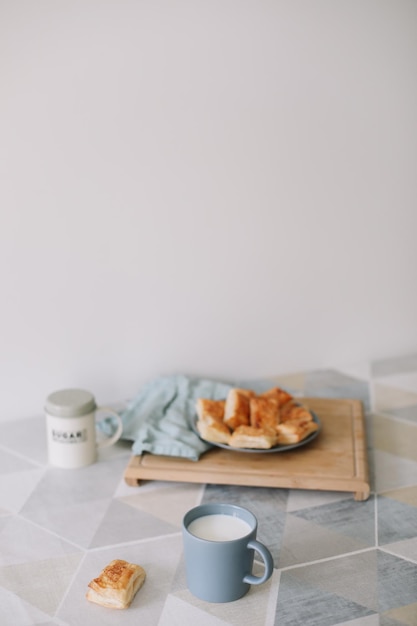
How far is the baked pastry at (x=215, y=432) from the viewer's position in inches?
48.5

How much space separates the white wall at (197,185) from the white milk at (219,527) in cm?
59

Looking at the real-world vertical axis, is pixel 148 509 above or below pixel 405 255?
below

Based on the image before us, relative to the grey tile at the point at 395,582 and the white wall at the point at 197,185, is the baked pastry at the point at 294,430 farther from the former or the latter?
the white wall at the point at 197,185

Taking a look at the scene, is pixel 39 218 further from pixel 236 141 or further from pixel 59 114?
pixel 236 141

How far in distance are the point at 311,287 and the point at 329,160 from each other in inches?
10.7

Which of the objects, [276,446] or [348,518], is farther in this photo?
[276,446]

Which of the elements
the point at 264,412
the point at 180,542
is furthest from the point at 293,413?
the point at 180,542

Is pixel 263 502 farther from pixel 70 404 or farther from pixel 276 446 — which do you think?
pixel 70 404

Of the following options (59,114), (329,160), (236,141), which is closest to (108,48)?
(59,114)

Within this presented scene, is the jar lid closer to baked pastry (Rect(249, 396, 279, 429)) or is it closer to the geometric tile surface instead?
the geometric tile surface

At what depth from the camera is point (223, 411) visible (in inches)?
51.8

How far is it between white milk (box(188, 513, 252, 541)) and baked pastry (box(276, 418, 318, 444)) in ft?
0.92

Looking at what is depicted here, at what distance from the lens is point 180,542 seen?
3.52ft

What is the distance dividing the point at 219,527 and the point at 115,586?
15cm
